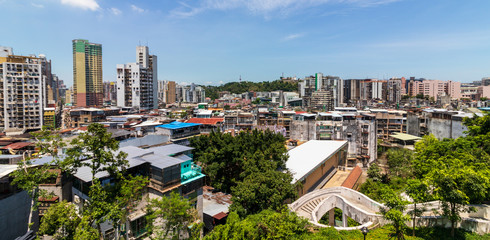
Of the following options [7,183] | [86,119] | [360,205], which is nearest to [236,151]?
[360,205]

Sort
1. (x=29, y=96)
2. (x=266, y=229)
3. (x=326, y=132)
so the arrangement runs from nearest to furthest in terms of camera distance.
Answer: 1. (x=266, y=229)
2. (x=326, y=132)
3. (x=29, y=96)

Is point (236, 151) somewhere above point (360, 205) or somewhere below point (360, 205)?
above

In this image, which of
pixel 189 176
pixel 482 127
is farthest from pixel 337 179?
pixel 189 176

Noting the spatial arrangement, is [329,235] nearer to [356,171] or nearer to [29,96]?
[356,171]

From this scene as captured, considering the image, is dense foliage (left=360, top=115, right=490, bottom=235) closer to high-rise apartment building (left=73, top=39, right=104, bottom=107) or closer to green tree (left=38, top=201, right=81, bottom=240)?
green tree (left=38, top=201, right=81, bottom=240)

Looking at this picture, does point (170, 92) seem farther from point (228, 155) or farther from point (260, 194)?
point (260, 194)

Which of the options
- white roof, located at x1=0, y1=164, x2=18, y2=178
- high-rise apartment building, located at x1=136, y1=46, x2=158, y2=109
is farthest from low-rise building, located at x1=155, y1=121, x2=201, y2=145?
high-rise apartment building, located at x1=136, y1=46, x2=158, y2=109
